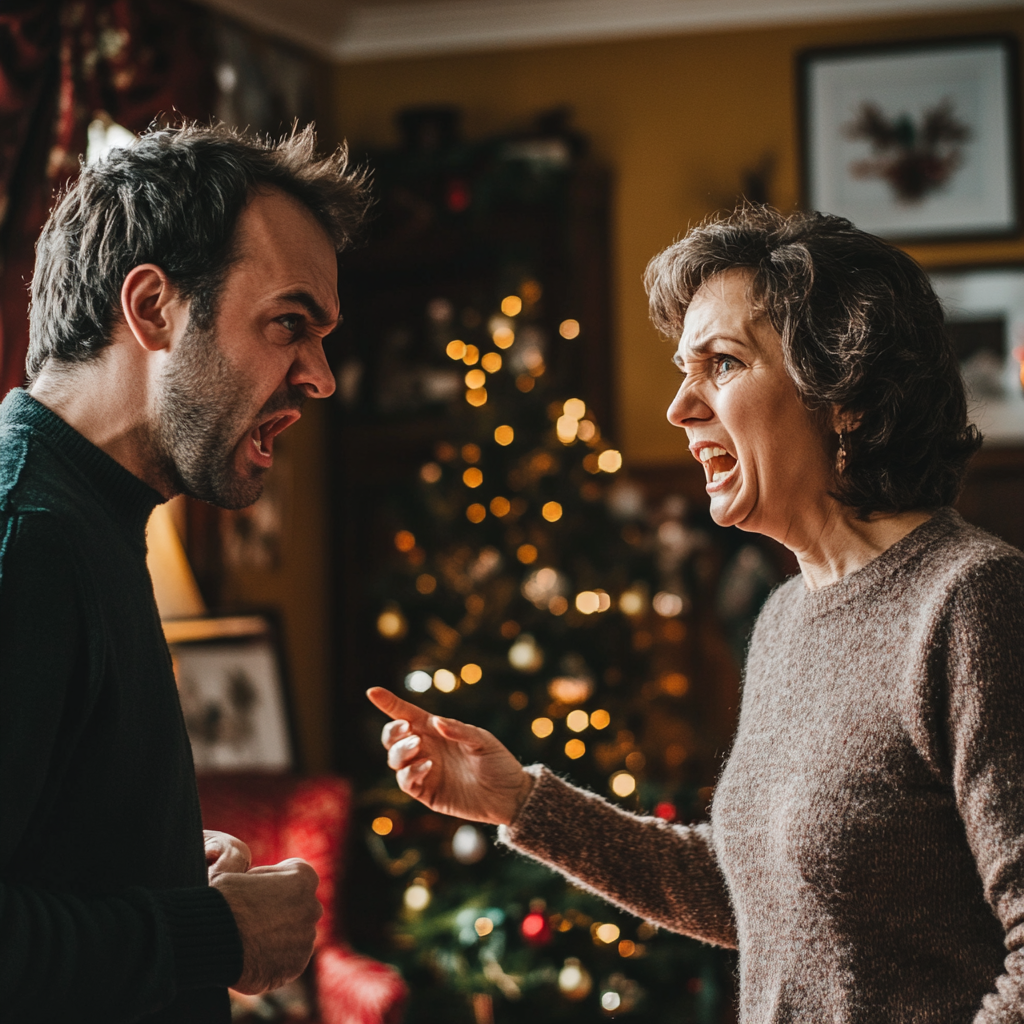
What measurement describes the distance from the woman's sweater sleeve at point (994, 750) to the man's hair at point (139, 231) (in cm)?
84

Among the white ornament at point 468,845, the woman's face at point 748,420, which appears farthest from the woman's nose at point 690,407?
the white ornament at point 468,845

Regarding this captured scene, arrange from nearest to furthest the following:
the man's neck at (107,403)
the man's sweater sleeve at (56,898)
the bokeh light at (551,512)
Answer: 1. the man's sweater sleeve at (56,898)
2. the man's neck at (107,403)
3. the bokeh light at (551,512)

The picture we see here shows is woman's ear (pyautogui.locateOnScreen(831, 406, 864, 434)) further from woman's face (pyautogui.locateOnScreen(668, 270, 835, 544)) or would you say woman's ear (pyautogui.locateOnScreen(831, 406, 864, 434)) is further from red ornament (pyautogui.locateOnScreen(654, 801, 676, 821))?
red ornament (pyautogui.locateOnScreen(654, 801, 676, 821))

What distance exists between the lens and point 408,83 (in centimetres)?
431

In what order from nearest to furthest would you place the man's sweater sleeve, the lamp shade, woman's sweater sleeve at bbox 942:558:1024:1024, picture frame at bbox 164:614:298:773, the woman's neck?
the man's sweater sleeve < woman's sweater sleeve at bbox 942:558:1024:1024 < the woman's neck < the lamp shade < picture frame at bbox 164:614:298:773

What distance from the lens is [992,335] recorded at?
12.6 feet

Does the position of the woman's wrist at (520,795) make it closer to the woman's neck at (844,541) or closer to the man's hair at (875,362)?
the woman's neck at (844,541)

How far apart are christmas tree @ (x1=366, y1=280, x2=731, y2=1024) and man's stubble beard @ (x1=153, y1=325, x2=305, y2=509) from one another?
187 centimetres

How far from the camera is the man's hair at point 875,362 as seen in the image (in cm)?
125

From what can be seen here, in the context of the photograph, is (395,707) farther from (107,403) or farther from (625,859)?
(107,403)

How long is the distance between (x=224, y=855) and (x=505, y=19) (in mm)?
3598

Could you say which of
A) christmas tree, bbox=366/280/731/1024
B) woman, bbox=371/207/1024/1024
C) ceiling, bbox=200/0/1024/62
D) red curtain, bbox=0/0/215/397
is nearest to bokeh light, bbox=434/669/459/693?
christmas tree, bbox=366/280/731/1024

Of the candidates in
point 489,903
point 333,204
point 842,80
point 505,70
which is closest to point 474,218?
point 505,70

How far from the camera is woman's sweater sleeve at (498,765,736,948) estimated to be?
1467 mm
